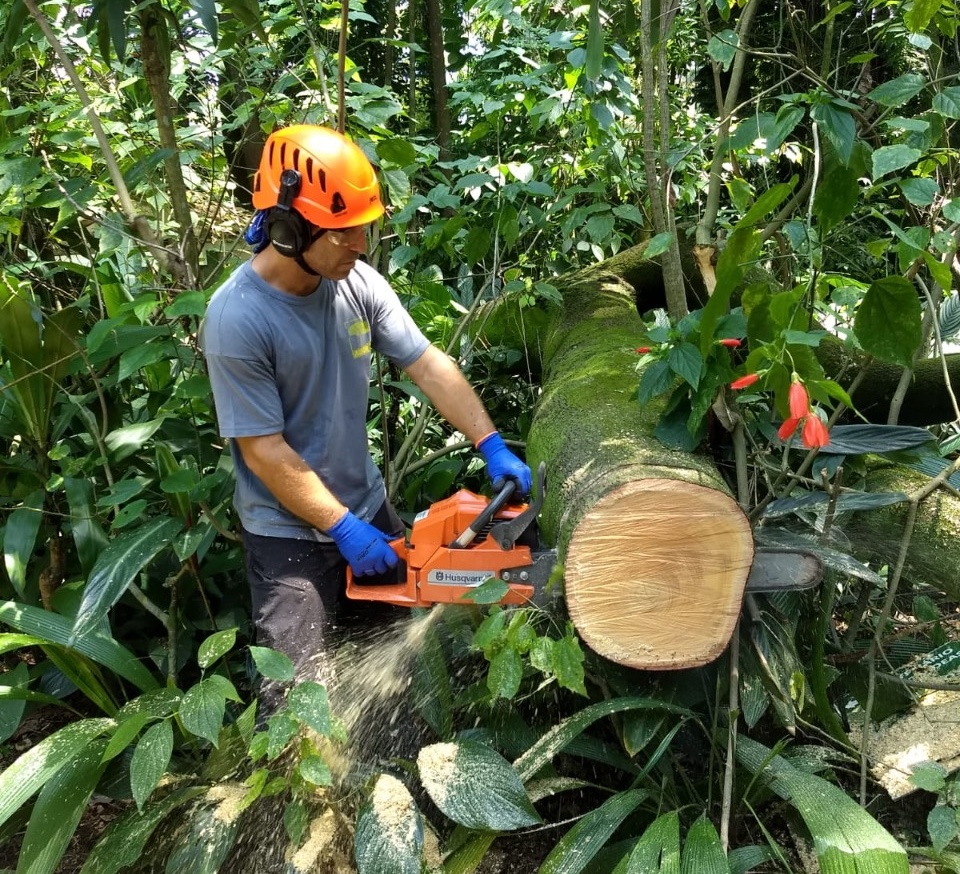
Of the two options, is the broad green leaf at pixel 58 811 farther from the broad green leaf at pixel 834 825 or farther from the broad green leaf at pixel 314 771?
the broad green leaf at pixel 834 825

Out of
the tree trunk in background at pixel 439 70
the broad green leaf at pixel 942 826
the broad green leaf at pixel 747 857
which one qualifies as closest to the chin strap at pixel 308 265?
the broad green leaf at pixel 747 857

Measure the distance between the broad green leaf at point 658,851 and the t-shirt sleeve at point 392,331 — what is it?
1521 millimetres

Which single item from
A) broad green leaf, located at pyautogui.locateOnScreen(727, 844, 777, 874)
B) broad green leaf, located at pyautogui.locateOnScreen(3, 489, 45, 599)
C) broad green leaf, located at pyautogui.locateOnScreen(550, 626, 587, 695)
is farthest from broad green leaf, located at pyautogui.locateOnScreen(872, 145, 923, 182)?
broad green leaf, located at pyautogui.locateOnScreen(3, 489, 45, 599)

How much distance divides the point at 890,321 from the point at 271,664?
1633 millimetres

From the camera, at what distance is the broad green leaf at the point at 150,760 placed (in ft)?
5.84

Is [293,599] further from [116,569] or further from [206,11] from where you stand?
[206,11]

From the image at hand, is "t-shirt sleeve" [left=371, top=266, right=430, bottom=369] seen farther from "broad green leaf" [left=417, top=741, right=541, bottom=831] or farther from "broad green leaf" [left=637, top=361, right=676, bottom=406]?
"broad green leaf" [left=417, top=741, right=541, bottom=831]

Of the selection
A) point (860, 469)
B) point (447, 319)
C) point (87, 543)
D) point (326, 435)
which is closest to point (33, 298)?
point (87, 543)

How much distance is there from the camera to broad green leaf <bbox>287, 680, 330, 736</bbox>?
174 cm

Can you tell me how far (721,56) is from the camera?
7.69 ft

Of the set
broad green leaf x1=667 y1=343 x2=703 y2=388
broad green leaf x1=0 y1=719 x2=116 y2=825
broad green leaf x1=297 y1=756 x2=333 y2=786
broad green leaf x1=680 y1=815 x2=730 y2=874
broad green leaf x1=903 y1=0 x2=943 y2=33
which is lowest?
broad green leaf x1=680 y1=815 x2=730 y2=874

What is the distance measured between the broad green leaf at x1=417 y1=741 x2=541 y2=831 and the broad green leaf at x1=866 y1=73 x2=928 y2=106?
6.19 ft

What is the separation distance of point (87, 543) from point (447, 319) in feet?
5.76

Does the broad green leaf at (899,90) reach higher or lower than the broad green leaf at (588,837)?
higher
